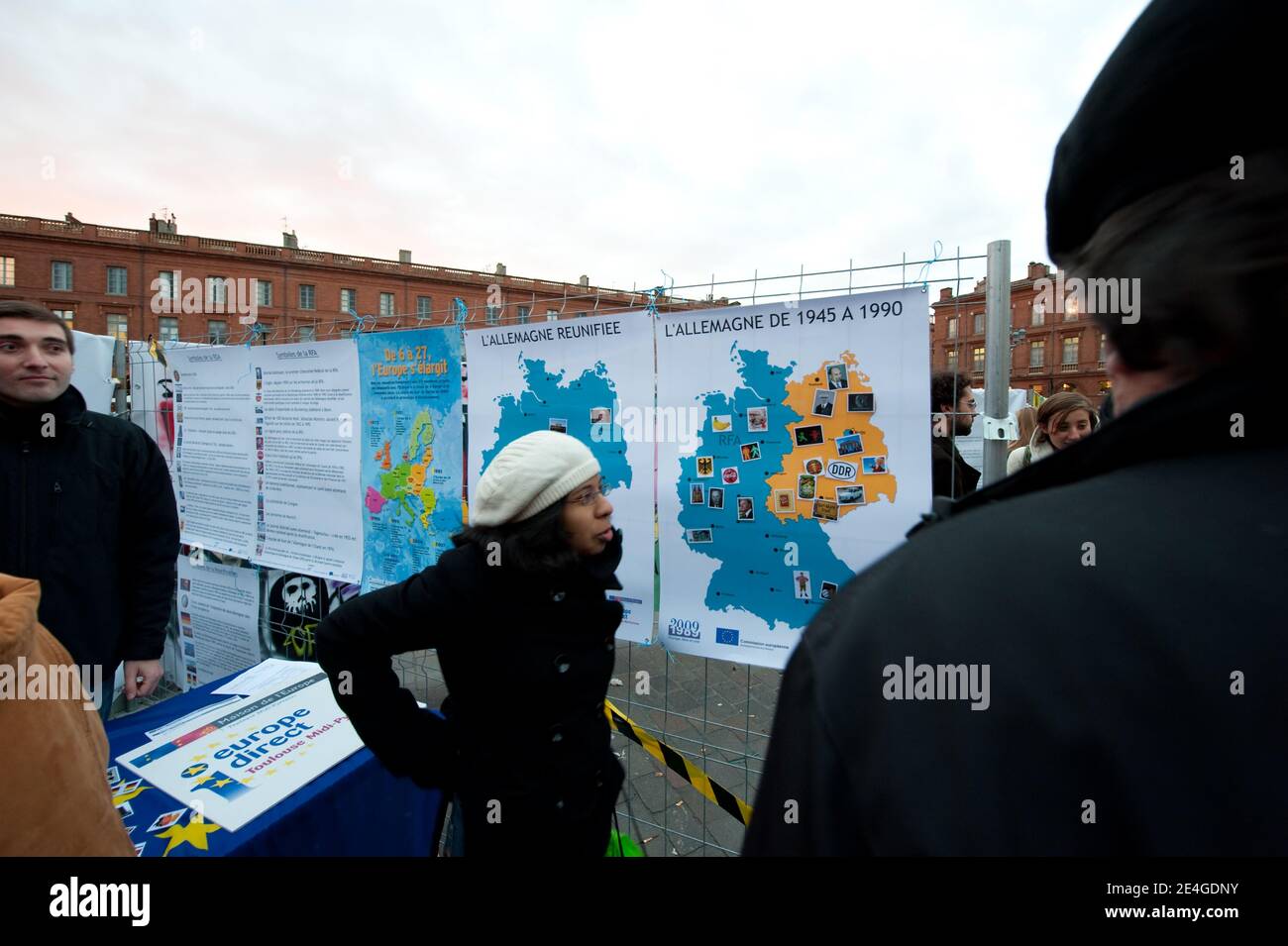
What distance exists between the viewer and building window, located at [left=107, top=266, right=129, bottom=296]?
3741 centimetres

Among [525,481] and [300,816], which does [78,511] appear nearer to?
[300,816]

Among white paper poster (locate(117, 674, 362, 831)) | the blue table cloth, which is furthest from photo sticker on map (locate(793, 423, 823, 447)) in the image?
white paper poster (locate(117, 674, 362, 831))

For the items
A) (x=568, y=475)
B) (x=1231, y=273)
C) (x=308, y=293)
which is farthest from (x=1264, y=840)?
(x=308, y=293)

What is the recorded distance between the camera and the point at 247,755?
2.22m

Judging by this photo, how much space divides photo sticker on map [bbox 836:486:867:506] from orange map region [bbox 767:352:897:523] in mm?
11

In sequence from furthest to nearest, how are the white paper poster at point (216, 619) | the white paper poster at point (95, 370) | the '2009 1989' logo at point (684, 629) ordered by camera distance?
1. the white paper poster at point (95, 370)
2. the white paper poster at point (216, 619)
3. the '2009 1989' logo at point (684, 629)

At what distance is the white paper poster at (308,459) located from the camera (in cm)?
356

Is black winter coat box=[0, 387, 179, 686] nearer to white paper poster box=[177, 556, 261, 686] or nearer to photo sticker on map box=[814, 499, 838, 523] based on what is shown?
white paper poster box=[177, 556, 261, 686]

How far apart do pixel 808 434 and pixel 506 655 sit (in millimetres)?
1415

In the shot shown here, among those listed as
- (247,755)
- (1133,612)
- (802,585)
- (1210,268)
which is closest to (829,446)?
(802,585)

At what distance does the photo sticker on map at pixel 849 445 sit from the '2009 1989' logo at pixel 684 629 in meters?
0.98

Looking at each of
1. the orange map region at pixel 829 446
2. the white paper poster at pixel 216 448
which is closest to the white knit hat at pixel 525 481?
the orange map region at pixel 829 446

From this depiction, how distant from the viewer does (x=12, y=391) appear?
246cm

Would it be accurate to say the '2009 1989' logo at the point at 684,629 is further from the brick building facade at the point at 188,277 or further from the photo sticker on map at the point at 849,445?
the brick building facade at the point at 188,277
